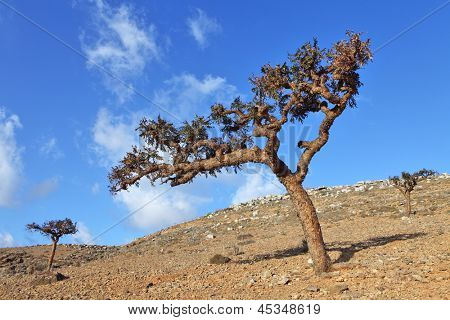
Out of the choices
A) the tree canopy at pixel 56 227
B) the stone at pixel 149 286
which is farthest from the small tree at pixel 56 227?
the stone at pixel 149 286

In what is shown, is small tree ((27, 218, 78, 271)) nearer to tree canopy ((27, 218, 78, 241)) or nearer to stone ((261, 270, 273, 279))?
tree canopy ((27, 218, 78, 241))

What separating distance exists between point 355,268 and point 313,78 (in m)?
7.44

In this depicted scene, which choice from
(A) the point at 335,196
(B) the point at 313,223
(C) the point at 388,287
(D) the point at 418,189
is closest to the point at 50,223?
(B) the point at 313,223

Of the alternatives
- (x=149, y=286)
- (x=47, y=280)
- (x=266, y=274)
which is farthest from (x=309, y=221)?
(x=47, y=280)

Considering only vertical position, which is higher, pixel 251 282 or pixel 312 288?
pixel 251 282

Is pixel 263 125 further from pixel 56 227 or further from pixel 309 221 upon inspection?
pixel 56 227

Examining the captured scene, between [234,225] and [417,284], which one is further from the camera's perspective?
[234,225]

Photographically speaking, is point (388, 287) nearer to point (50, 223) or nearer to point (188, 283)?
point (188, 283)

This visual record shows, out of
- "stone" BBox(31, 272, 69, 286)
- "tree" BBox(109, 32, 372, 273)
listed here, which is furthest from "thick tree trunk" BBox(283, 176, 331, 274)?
"stone" BBox(31, 272, 69, 286)
